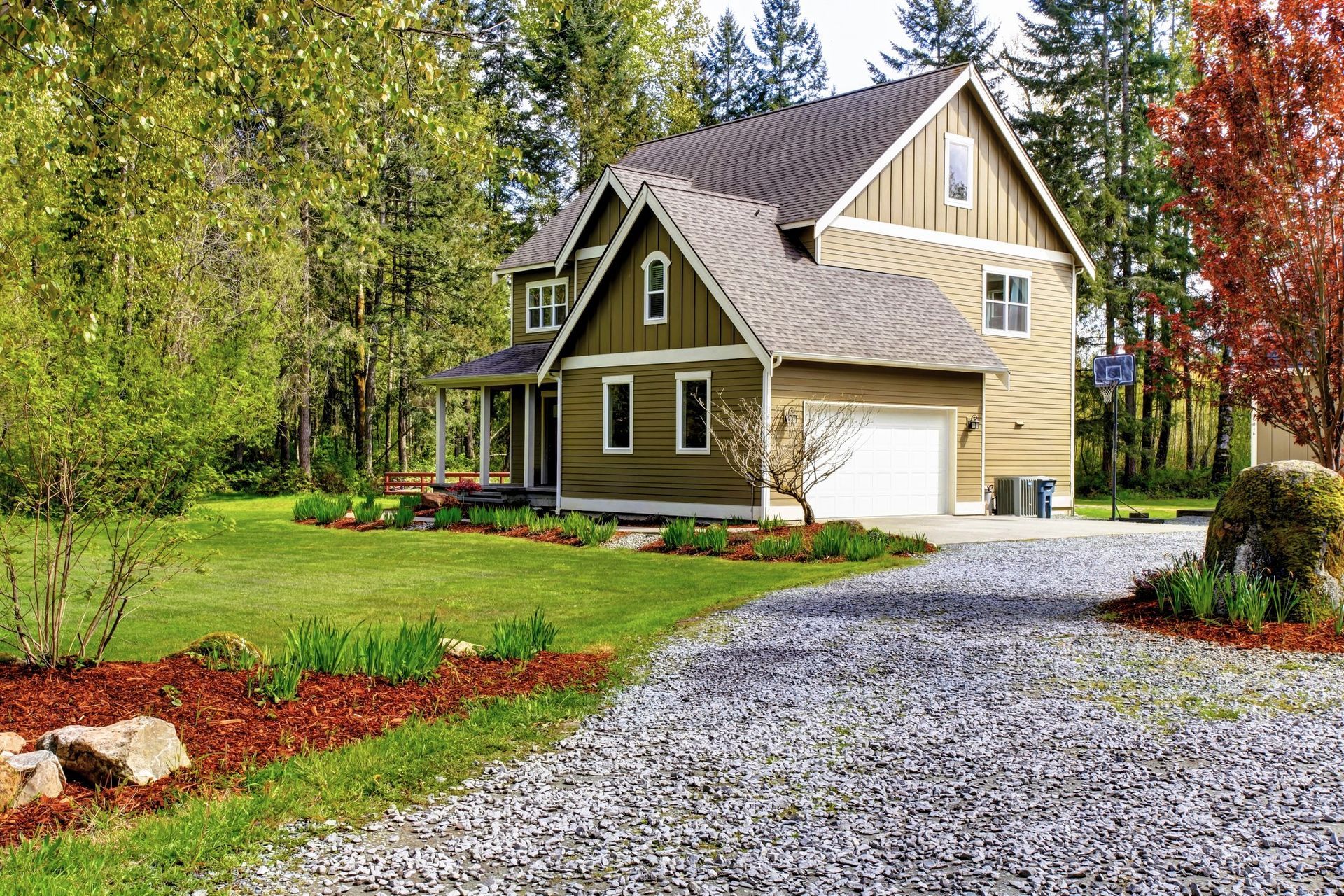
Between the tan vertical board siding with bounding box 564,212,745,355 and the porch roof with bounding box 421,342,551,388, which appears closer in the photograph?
the tan vertical board siding with bounding box 564,212,745,355

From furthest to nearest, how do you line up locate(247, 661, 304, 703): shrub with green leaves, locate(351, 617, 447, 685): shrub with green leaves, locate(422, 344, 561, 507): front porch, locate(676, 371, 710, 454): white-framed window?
locate(422, 344, 561, 507): front porch → locate(676, 371, 710, 454): white-framed window → locate(351, 617, 447, 685): shrub with green leaves → locate(247, 661, 304, 703): shrub with green leaves

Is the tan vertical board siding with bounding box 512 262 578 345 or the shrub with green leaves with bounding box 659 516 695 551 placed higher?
the tan vertical board siding with bounding box 512 262 578 345

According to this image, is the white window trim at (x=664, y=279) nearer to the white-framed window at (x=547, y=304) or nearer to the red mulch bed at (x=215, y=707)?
the white-framed window at (x=547, y=304)

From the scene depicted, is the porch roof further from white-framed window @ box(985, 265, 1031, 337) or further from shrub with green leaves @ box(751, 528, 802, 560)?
shrub with green leaves @ box(751, 528, 802, 560)

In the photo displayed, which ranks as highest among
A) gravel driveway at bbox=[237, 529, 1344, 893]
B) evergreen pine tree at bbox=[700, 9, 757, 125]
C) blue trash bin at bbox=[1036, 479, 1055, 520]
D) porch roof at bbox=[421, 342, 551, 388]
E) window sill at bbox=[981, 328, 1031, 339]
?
evergreen pine tree at bbox=[700, 9, 757, 125]

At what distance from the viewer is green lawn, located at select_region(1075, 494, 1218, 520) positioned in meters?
25.4

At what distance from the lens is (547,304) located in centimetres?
2884

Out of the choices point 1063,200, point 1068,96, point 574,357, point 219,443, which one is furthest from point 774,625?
point 1068,96

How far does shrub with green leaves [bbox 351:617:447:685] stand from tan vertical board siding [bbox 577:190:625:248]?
18.3 meters

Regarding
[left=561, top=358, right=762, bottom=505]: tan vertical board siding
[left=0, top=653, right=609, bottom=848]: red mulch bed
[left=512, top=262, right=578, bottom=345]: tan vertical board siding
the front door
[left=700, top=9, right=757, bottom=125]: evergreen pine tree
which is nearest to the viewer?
[left=0, top=653, right=609, bottom=848]: red mulch bed

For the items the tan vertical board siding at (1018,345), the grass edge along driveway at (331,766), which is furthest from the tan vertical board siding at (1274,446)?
the grass edge along driveway at (331,766)

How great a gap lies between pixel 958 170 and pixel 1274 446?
16112 millimetres

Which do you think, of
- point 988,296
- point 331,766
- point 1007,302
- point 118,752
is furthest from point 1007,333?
point 118,752

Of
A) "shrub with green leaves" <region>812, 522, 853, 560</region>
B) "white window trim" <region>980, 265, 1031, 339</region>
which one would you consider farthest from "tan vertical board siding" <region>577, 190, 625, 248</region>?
"shrub with green leaves" <region>812, 522, 853, 560</region>
